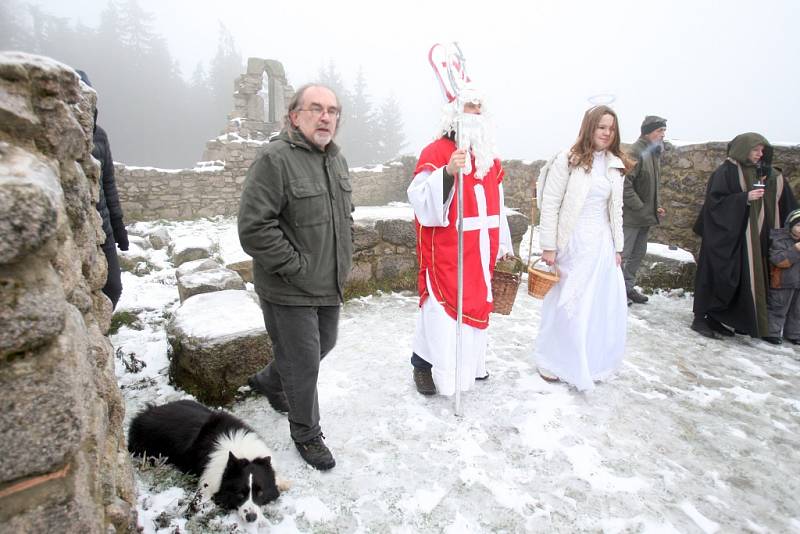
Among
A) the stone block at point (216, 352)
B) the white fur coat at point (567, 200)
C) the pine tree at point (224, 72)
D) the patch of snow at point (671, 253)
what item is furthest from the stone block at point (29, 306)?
the pine tree at point (224, 72)

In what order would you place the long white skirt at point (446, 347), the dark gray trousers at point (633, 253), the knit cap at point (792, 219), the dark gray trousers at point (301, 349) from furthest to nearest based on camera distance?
the dark gray trousers at point (633, 253), the knit cap at point (792, 219), the long white skirt at point (446, 347), the dark gray trousers at point (301, 349)

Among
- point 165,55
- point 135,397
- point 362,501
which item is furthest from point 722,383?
point 165,55

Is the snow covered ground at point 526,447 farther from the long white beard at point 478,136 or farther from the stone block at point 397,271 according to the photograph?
the long white beard at point 478,136

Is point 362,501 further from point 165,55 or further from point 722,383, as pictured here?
point 165,55

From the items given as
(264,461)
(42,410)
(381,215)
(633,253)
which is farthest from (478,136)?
(633,253)

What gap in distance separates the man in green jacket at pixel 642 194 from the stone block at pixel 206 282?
421 centimetres

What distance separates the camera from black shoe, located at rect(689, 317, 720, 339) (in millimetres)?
4258

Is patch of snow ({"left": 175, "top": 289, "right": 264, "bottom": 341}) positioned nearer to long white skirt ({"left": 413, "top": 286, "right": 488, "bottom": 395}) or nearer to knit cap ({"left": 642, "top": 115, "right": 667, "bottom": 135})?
long white skirt ({"left": 413, "top": 286, "right": 488, "bottom": 395})

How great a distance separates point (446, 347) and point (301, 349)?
3.65ft

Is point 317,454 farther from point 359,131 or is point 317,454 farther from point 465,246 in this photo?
point 359,131

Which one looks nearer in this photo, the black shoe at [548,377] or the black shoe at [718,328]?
the black shoe at [548,377]

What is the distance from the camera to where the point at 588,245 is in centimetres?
308

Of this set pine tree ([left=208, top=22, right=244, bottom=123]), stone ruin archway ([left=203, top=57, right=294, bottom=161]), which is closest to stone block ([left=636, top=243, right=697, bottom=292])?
stone ruin archway ([left=203, top=57, right=294, bottom=161])

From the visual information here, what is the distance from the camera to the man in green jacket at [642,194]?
4707 mm
